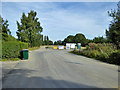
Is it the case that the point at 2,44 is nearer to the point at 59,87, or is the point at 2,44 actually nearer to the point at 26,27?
the point at 59,87

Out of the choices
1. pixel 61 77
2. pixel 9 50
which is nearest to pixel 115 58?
pixel 61 77

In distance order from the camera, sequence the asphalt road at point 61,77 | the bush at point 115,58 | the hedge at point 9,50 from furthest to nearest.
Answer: the hedge at point 9,50 < the bush at point 115,58 < the asphalt road at point 61,77

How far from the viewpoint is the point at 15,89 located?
4.96 metres

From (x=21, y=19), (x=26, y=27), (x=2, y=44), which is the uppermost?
(x=21, y=19)

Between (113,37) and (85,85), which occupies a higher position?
(113,37)

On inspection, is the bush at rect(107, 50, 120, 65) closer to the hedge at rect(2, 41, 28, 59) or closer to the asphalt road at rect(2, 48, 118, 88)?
the asphalt road at rect(2, 48, 118, 88)

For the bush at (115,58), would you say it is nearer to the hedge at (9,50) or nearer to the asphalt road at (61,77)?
the asphalt road at (61,77)

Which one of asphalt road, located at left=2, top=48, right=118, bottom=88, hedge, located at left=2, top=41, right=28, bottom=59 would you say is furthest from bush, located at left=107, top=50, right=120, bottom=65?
hedge, located at left=2, top=41, right=28, bottom=59

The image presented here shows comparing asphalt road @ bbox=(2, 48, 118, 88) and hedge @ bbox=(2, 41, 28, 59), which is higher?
hedge @ bbox=(2, 41, 28, 59)

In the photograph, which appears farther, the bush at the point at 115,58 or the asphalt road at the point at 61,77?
the bush at the point at 115,58

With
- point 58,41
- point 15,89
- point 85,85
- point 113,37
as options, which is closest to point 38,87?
point 15,89

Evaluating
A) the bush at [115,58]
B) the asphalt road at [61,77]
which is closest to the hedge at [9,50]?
the asphalt road at [61,77]

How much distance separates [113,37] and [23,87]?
464 centimetres

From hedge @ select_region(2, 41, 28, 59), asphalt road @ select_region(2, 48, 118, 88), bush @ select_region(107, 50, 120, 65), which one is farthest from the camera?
hedge @ select_region(2, 41, 28, 59)
